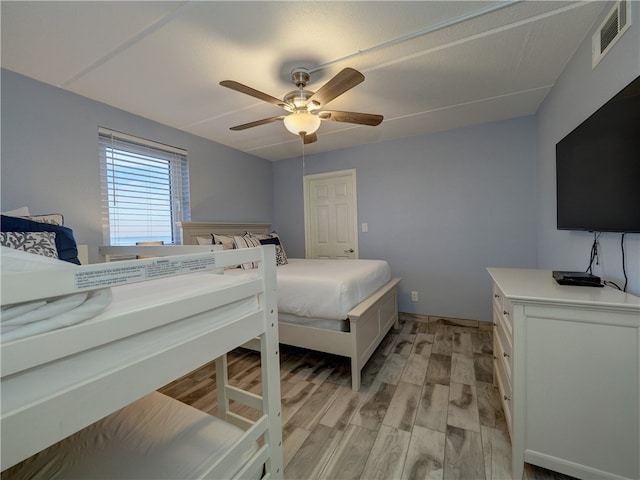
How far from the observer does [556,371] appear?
3.85 ft

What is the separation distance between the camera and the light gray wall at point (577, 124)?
49.3 inches

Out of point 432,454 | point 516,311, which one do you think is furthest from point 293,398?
point 516,311

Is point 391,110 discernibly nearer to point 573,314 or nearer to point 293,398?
point 573,314

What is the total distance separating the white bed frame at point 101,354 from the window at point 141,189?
2.12 meters

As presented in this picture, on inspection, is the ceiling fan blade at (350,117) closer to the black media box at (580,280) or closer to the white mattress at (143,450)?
the black media box at (580,280)

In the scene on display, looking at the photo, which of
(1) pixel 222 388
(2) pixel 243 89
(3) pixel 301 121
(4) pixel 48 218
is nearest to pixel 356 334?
(1) pixel 222 388

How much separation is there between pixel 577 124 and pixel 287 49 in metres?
1.96

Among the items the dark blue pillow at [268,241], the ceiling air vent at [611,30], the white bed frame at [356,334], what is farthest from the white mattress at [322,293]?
the ceiling air vent at [611,30]

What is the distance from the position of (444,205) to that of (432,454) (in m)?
2.58

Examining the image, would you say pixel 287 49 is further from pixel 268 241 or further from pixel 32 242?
pixel 268 241

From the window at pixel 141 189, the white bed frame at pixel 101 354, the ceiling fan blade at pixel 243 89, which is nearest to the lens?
the white bed frame at pixel 101 354

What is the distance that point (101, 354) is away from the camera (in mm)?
632

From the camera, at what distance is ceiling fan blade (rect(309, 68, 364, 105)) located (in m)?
1.51

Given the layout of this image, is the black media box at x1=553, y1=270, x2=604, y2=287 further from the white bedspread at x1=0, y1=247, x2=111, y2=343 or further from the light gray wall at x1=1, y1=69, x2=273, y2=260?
the light gray wall at x1=1, y1=69, x2=273, y2=260
